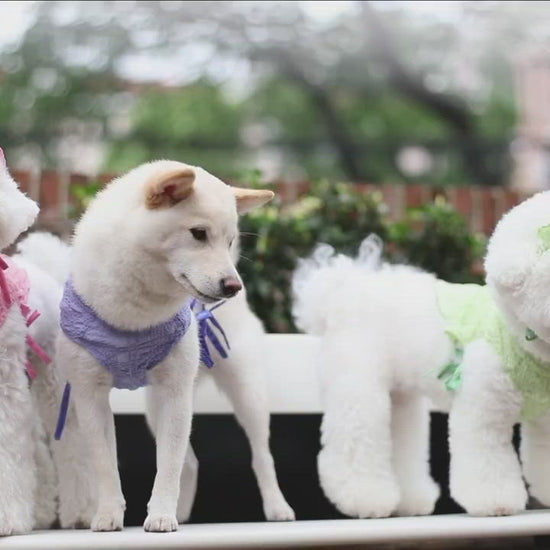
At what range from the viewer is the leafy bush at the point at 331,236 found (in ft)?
10.7

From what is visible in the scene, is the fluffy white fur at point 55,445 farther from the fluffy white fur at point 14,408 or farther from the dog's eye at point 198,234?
the dog's eye at point 198,234

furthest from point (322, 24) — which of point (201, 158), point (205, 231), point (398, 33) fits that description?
point (205, 231)

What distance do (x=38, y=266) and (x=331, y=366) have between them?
72 centimetres

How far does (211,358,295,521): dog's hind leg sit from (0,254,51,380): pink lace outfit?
16.1 inches

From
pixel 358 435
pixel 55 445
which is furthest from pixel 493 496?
pixel 55 445

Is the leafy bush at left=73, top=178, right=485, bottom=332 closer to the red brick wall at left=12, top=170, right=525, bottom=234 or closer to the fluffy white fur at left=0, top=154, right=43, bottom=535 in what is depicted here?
the red brick wall at left=12, top=170, right=525, bottom=234

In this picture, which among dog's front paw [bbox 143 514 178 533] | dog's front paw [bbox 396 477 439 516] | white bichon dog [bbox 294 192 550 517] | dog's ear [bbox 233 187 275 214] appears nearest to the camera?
dog's front paw [bbox 143 514 178 533]

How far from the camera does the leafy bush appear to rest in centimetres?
325

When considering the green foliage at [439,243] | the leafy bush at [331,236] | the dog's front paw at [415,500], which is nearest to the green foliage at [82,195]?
the leafy bush at [331,236]

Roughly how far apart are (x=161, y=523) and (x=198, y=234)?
52cm

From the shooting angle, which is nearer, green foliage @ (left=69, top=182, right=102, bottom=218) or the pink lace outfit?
the pink lace outfit

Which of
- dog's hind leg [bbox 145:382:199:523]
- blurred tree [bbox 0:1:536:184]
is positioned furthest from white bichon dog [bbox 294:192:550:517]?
blurred tree [bbox 0:1:536:184]

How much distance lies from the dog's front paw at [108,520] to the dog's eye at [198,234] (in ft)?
1.77

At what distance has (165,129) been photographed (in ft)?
31.2
